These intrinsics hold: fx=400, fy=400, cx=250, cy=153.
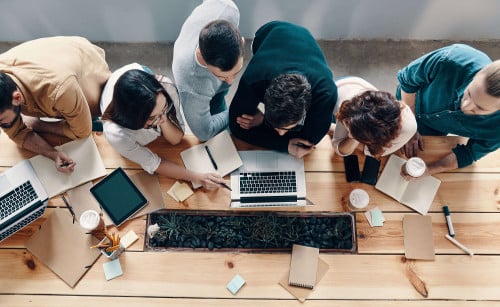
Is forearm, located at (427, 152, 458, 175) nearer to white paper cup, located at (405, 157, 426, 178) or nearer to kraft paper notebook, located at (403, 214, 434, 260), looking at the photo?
white paper cup, located at (405, 157, 426, 178)

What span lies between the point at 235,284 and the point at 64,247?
74 cm

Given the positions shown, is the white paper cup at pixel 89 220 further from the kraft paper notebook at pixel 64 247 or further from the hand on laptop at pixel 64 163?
the hand on laptop at pixel 64 163

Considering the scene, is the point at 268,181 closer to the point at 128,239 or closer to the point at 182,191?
the point at 182,191

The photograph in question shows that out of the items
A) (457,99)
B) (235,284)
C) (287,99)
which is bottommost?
(235,284)

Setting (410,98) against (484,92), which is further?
(410,98)

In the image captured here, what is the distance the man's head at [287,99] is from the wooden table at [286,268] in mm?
390

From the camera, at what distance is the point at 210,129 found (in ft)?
6.12

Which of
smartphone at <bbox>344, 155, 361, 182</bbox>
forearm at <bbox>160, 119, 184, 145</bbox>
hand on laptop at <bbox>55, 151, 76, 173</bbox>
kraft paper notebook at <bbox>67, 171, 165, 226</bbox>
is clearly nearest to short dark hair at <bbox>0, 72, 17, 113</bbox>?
hand on laptop at <bbox>55, 151, 76, 173</bbox>

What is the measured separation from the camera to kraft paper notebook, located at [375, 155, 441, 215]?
1.80 meters

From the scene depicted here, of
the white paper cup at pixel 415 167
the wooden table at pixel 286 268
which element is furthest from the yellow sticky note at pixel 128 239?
the white paper cup at pixel 415 167

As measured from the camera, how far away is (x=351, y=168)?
1.83 meters

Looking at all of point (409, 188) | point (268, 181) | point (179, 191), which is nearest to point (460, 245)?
point (409, 188)

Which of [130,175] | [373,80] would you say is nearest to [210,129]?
[130,175]

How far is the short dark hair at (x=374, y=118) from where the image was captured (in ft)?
5.08
